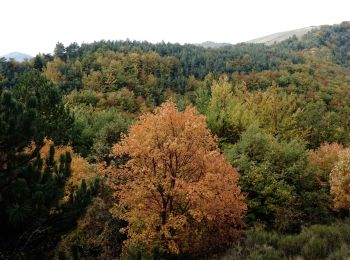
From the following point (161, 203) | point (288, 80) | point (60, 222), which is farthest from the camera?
point (288, 80)

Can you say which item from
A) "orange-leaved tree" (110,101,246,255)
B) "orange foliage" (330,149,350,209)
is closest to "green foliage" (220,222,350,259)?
"orange-leaved tree" (110,101,246,255)

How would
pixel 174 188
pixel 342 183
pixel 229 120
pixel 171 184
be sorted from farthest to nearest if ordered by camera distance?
pixel 229 120
pixel 342 183
pixel 171 184
pixel 174 188

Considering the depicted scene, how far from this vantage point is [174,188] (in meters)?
23.5

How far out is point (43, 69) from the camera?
119375 millimetres

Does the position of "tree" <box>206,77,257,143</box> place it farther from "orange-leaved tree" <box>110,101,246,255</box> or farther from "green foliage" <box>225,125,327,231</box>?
"orange-leaved tree" <box>110,101,246,255</box>

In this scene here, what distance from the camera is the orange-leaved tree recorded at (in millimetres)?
23750

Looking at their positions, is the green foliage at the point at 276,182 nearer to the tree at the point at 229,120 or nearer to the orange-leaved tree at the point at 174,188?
the orange-leaved tree at the point at 174,188

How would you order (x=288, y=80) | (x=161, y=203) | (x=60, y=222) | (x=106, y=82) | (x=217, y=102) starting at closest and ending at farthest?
(x=60, y=222)
(x=161, y=203)
(x=217, y=102)
(x=106, y=82)
(x=288, y=80)

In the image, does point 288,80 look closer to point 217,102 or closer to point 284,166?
point 217,102

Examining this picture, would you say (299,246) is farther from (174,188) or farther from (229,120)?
(229,120)

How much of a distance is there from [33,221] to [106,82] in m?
103

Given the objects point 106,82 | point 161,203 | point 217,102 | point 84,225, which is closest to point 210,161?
point 161,203

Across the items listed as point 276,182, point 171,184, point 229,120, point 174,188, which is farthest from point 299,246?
point 229,120

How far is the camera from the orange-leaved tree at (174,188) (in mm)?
23750
